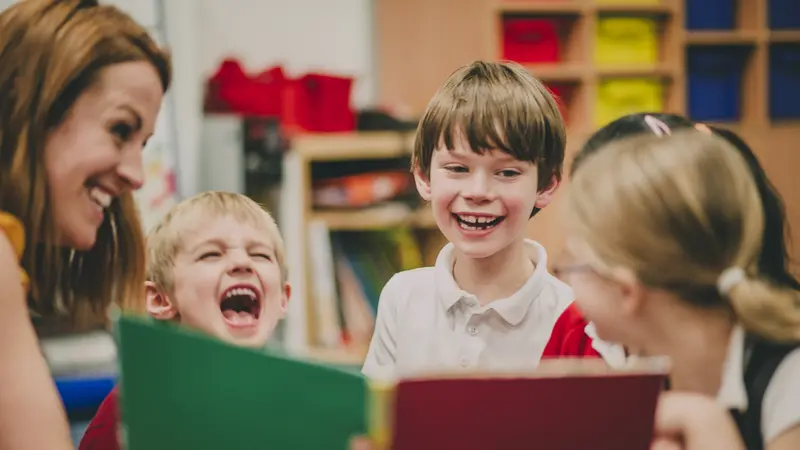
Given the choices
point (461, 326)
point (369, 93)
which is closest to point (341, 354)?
point (369, 93)

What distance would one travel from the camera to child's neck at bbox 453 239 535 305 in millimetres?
1230

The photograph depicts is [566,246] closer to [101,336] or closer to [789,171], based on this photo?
[101,336]

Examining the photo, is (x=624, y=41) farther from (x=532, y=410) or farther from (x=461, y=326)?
(x=532, y=410)

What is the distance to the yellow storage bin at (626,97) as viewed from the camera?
360 centimetres

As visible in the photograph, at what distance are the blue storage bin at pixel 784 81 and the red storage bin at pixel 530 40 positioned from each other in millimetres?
964

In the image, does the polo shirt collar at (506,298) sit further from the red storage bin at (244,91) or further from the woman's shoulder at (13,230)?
the red storage bin at (244,91)

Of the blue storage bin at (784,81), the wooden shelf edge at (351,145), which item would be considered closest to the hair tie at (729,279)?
the wooden shelf edge at (351,145)

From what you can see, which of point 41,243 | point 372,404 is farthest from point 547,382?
point 41,243

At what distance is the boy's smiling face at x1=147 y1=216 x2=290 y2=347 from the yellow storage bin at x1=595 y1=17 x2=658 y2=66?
2.65 metres

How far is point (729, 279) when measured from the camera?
0.85 metres

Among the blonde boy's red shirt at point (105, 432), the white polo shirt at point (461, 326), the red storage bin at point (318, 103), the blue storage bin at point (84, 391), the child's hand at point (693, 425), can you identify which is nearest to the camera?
the child's hand at point (693, 425)

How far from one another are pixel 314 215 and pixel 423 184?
6.64 ft

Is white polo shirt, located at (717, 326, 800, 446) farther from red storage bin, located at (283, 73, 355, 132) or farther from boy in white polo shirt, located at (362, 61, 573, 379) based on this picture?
red storage bin, located at (283, 73, 355, 132)

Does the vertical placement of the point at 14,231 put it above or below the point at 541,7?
below
